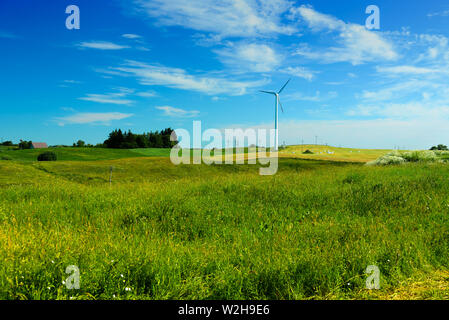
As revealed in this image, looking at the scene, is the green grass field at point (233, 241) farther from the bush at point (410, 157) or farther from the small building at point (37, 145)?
the small building at point (37, 145)

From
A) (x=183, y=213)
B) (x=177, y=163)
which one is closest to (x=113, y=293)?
(x=183, y=213)

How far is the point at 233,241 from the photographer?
687 cm

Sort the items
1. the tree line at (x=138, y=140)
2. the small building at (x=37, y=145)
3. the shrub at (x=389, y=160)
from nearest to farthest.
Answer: the shrub at (x=389, y=160) < the tree line at (x=138, y=140) < the small building at (x=37, y=145)

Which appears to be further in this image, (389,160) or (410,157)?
(410,157)

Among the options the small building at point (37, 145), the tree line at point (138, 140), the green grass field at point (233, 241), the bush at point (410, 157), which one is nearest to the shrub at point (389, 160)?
the bush at point (410, 157)

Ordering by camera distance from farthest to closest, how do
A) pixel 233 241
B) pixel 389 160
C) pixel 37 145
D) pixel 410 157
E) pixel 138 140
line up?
pixel 37 145, pixel 138 140, pixel 410 157, pixel 389 160, pixel 233 241

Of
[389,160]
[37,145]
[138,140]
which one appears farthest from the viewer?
[37,145]

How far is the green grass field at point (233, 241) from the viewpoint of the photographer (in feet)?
14.3

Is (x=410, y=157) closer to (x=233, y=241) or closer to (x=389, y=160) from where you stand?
(x=389, y=160)

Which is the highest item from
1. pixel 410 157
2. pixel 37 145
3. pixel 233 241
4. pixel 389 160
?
pixel 37 145

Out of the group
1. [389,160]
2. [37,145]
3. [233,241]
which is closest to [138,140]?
[37,145]

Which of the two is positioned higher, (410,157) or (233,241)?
(410,157)
